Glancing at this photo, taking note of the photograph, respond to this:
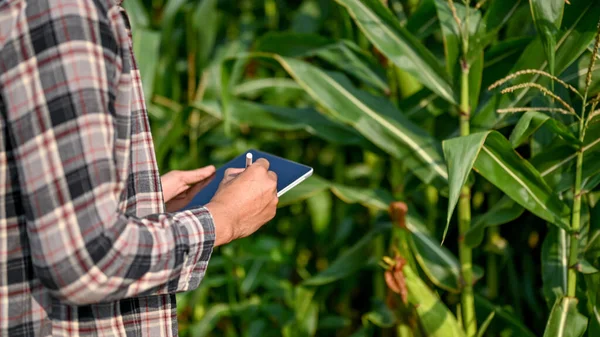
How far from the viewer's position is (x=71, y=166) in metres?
0.76

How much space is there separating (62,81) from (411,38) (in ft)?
2.47

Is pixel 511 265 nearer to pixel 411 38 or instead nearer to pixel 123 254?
pixel 411 38

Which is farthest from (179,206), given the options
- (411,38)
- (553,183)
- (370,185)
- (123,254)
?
(370,185)

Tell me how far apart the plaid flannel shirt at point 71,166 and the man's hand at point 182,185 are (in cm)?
30

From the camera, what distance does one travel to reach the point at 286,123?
1.66m

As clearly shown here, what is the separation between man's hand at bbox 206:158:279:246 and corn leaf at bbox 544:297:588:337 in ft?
1.76

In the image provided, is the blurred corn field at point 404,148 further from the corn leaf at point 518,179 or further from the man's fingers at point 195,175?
the man's fingers at point 195,175

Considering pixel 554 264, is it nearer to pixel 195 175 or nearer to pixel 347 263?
pixel 347 263

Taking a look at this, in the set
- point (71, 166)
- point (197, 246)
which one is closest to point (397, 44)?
point (197, 246)

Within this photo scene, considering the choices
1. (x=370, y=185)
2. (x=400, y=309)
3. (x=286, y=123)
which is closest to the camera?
(x=400, y=309)

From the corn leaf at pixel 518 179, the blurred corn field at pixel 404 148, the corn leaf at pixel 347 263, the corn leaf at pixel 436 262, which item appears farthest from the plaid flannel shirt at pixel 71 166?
the corn leaf at pixel 347 263

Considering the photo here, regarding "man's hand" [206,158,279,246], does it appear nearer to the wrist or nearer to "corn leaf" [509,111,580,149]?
the wrist

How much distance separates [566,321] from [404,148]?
419 mm

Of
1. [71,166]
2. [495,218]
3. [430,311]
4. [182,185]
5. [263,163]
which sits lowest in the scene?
[430,311]
